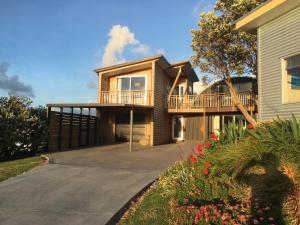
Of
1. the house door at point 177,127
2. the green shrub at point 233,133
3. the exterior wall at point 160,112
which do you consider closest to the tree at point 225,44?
the exterior wall at point 160,112

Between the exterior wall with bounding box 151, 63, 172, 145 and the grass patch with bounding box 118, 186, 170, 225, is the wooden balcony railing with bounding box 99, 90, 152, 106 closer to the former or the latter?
the exterior wall with bounding box 151, 63, 172, 145

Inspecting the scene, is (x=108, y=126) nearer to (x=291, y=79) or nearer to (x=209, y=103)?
(x=209, y=103)

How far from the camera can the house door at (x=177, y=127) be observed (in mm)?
22578

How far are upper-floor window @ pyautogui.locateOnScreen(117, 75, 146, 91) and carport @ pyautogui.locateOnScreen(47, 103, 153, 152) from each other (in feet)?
5.39

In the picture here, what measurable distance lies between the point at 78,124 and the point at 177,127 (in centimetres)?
887

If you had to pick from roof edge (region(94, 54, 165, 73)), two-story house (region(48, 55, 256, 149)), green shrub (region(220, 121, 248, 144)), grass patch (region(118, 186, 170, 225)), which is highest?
roof edge (region(94, 54, 165, 73))

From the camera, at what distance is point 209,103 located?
65.7 feet

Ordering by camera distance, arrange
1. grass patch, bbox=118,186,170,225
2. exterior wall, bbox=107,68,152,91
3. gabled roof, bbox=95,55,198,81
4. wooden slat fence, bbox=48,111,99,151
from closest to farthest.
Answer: grass patch, bbox=118,186,170,225, wooden slat fence, bbox=48,111,99,151, gabled roof, bbox=95,55,198,81, exterior wall, bbox=107,68,152,91

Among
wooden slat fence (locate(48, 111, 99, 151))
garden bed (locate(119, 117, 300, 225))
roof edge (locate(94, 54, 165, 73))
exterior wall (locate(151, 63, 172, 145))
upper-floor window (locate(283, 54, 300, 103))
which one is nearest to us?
garden bed (locate(119, 117, 300, 225))

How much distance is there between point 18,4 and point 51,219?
1163 centimetres

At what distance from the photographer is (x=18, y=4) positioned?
42.6 feet

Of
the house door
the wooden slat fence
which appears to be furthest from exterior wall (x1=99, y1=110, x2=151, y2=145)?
the house door

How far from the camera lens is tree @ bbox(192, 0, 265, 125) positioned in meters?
18.1

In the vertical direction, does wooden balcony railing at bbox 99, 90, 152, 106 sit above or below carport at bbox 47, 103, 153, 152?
above
